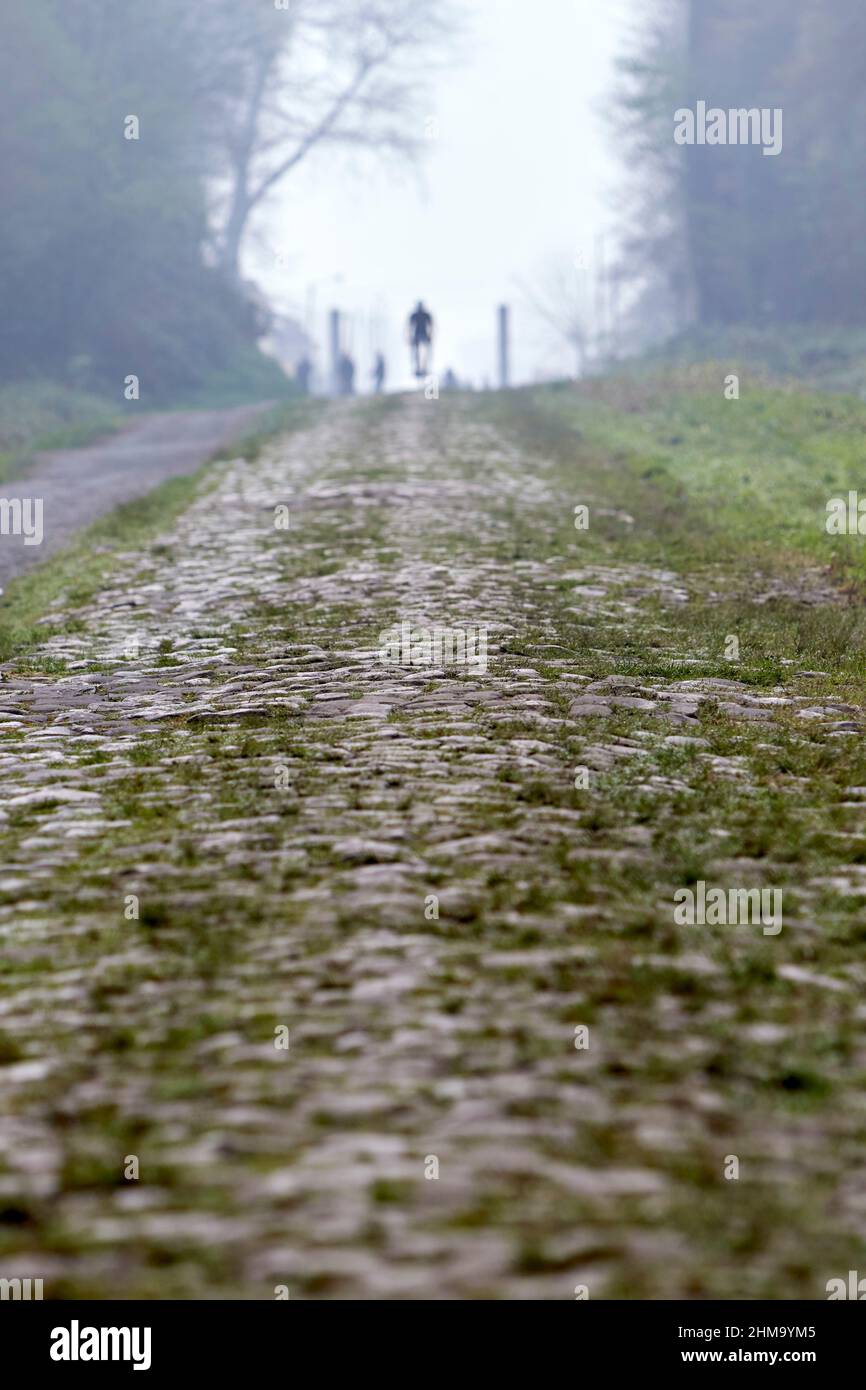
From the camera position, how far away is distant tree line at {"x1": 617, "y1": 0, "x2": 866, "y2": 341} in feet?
122

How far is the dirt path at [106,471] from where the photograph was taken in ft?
52.8

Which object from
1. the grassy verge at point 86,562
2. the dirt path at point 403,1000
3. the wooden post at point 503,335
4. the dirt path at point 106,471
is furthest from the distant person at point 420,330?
the wooden post at point 503,335

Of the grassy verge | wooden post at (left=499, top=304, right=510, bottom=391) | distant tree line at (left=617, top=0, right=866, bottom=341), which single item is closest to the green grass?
the grassy verge

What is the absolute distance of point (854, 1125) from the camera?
370 cm

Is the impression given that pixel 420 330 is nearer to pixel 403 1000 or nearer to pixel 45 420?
pixel 45 420

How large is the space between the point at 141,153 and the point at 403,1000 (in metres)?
34.5

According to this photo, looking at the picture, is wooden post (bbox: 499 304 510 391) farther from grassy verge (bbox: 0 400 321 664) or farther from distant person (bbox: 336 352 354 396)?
grassy verge (bbox: 0 400 321 664)

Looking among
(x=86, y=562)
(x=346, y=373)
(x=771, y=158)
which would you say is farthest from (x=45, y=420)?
(x=771, y=158)

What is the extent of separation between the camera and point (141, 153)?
34844 millimetres

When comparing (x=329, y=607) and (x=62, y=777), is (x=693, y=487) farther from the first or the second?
(x=62, y=777)

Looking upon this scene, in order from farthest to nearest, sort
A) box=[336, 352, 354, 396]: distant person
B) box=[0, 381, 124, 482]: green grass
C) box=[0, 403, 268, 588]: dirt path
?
box=[336, 352, 354, 396]: distant person, box=[0, 381, 124, 482]: green grass, box=[0, 403, 268, 588]: dirt path

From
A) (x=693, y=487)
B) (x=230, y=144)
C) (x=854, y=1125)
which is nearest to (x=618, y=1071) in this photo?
(x=854, y=1125)

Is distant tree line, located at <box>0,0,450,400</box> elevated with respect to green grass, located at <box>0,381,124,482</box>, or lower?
elevated

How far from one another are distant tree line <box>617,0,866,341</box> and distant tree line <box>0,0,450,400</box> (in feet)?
37.9
